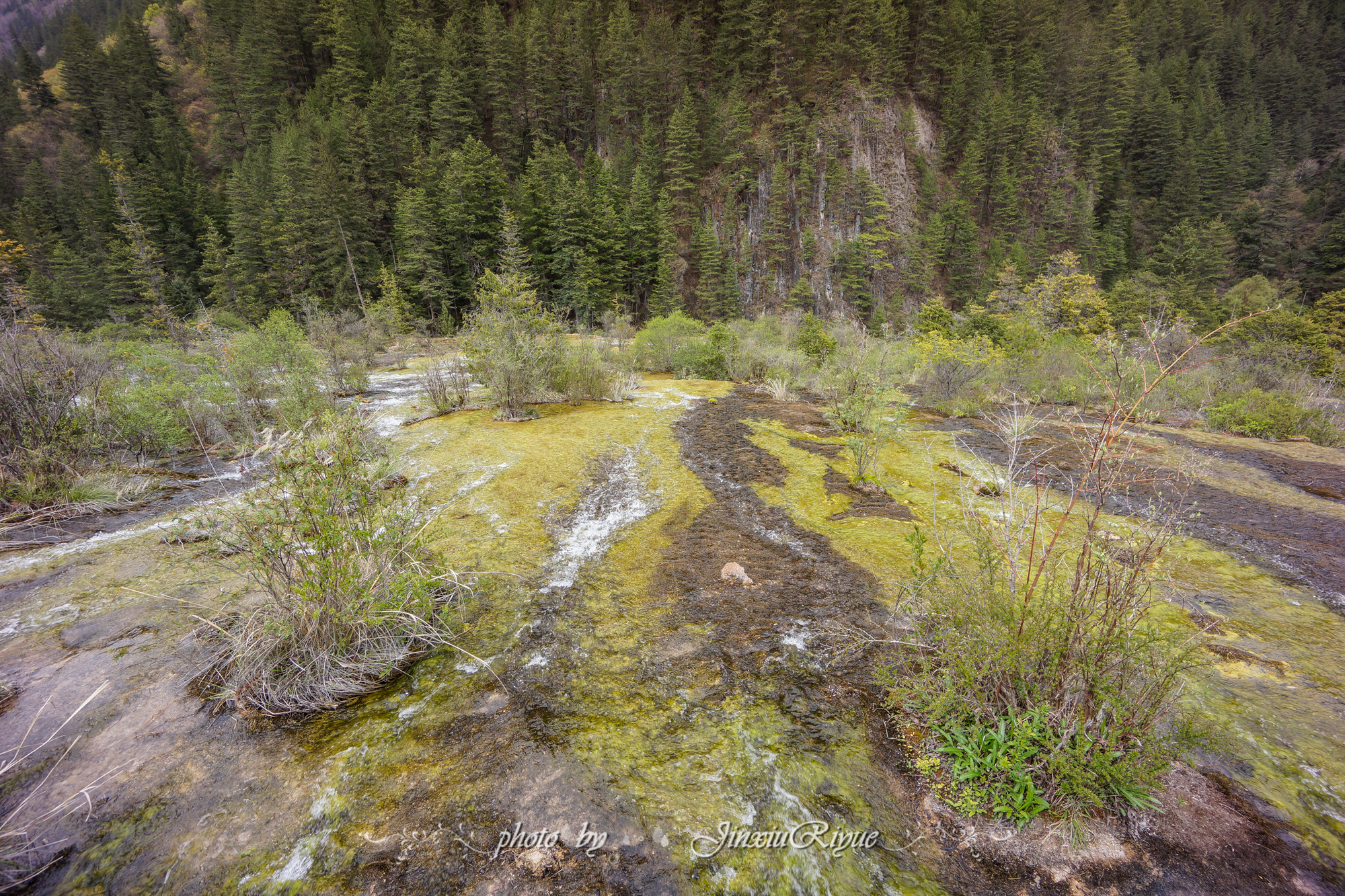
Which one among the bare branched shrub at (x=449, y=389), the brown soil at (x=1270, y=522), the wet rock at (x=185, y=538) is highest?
the bare branched shrub at (x=449, y=389)

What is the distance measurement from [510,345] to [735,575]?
7111 mm

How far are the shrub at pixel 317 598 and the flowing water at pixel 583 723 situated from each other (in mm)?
173

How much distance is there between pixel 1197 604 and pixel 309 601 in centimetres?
692

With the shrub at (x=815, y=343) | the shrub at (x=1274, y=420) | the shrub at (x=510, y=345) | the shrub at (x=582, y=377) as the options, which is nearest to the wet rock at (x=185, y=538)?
the shrub at (x=510, y=345)

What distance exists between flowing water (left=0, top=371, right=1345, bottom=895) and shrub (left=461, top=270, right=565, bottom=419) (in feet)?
14.0

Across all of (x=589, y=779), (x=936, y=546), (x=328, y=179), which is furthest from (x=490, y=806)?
(x=328, y=179)

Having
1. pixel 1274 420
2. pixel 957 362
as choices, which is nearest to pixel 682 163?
pixel 957 362

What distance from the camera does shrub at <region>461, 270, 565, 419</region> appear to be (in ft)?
31.2

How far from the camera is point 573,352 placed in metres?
11.5

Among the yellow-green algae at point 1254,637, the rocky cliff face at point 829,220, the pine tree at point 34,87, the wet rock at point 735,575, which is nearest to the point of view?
the yellow-green algae at point 1254,637

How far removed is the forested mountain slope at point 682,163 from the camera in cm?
3194

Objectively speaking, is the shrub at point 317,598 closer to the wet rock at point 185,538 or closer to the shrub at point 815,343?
the wet rock at point 185,538
